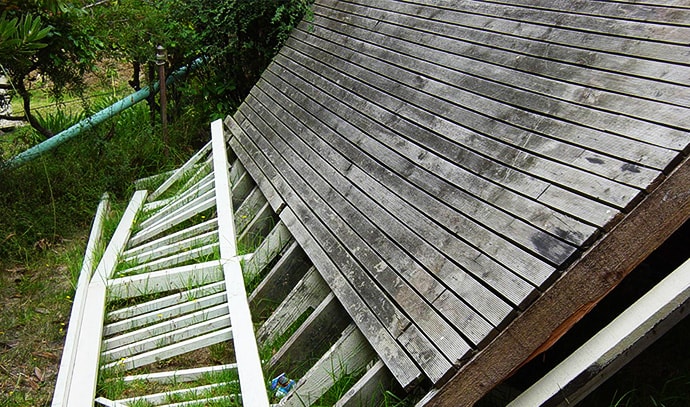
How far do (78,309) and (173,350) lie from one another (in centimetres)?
102

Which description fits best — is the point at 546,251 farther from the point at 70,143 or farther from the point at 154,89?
the point at 154,89

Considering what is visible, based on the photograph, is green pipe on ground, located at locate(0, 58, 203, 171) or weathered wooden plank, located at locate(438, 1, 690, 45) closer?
weathered wooden plank, located at locate(438, 1, 690, 45)

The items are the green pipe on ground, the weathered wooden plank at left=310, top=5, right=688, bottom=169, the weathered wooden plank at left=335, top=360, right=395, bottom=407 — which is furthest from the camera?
the green pipe on ground

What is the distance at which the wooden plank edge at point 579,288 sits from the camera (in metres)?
2.09

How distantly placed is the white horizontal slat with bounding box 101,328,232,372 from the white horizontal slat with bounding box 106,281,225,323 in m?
0.47

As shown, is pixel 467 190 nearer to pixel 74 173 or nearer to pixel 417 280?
pixel 417 280

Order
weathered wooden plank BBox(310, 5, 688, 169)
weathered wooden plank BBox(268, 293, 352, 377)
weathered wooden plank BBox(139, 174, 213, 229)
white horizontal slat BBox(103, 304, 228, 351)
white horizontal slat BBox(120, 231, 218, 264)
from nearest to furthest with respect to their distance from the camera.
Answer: weathered wooden plank BBox(310, 5, 688, 169)
weathered wooden plank BBox(268, 293, 352, 377)
white horizontal slat BBox(103, 304, 228, 351)
white horizontal slat BBox(120, 231, 218, 264)
weathered wooden plank BBox(139, 174, 213, 229)

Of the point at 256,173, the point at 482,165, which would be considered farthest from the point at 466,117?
the point at 256,173

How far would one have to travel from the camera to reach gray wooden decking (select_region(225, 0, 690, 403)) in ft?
7.39

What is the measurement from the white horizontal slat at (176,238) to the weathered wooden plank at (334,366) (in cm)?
232

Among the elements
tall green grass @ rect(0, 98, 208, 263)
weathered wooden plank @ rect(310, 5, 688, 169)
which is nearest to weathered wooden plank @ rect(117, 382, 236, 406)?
weathered wooden plank @ rect(310, 5, 688, 169)

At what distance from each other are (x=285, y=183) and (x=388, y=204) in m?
1.39

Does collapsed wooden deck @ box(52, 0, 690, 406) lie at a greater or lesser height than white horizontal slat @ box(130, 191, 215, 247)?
lesser

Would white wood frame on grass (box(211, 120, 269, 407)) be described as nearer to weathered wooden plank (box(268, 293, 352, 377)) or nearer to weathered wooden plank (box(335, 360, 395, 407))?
weathered wooden plank (box(268, 293, 352, 377))
